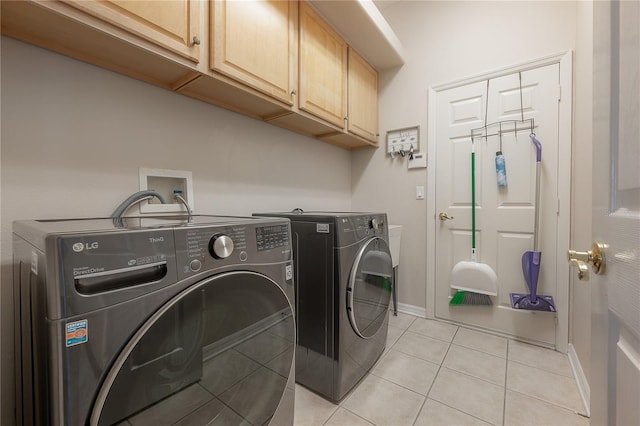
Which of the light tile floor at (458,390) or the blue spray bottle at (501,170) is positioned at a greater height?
the blue spray bottle at (501,170)

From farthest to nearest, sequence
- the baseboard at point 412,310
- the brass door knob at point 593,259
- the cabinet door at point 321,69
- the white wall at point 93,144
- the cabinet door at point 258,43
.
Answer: the baseboard at point 412,310, the cabinet door at point 321,69, the cabinet door at point 258,43, the white wall at point 93,144, the brass door knob at point 593,259

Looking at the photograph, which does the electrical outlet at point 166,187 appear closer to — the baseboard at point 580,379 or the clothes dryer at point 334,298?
the clothes dryer at point 334,298

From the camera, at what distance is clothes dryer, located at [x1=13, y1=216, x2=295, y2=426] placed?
19.1 inches

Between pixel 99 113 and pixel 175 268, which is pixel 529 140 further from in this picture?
pixel 99 113

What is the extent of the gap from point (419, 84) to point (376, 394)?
239 centimetres

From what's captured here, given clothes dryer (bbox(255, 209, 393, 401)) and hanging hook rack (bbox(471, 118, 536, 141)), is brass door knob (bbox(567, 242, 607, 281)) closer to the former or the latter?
clothes dryer (bbox(255, 209, 393, 401))

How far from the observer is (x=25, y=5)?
2.48 feet

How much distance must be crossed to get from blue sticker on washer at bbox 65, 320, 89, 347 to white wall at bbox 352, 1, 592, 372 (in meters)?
2.19

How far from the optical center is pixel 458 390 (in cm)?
139

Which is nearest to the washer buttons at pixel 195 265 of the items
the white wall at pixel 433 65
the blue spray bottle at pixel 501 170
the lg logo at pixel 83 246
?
the lg logo at pixel 83 246

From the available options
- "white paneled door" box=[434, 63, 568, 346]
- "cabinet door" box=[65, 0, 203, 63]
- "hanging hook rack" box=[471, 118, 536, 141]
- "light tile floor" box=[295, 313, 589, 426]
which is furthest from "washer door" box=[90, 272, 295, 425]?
"hanging hook rack" box=[471, 118, 536, 141]

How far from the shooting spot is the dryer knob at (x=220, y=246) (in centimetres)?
67

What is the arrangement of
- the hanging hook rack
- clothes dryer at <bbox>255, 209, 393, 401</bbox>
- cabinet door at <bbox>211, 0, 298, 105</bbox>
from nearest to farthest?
cabinet door at <bbox>211, 0, 298, 105</bbox> < clothes dryer at <bbox>255, 209, 393, 401</bbox> < the hanging hook rack

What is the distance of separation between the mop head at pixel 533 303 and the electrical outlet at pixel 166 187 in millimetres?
2218
